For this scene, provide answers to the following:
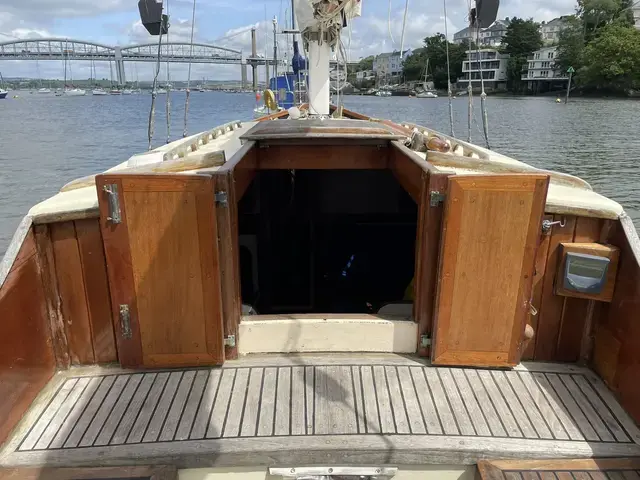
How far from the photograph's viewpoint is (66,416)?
2.87 metres

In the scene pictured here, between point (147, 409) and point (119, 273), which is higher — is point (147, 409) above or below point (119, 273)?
below

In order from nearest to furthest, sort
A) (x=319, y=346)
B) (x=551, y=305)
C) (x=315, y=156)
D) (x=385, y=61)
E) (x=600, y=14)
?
(x=551, y=305) → (x=319, y=346) → (x=315, y=156) → (x=385, y=61) → (x=600, y=14)

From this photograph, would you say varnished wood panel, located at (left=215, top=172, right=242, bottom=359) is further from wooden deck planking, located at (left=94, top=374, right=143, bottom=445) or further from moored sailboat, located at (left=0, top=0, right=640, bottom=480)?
wooden deck planking, located at (left=94, top=374, right=143, bottom=445)

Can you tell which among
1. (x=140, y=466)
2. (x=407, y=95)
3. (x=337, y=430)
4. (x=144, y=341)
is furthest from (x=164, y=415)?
(x=407, y=95)

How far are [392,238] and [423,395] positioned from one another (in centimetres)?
373

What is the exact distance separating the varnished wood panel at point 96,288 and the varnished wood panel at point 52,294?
0.18 meters

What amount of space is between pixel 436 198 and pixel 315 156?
4.74ft

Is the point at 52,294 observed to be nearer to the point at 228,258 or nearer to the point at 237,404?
the point at 228,258

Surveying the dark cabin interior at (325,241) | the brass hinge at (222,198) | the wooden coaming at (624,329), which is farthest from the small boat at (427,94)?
the brass hinge at (222,198)

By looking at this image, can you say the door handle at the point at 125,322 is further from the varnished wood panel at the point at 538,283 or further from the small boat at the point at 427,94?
the small boat at the point at 427,94

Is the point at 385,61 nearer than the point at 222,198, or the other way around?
the point at 222,198

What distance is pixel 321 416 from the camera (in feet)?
9.37

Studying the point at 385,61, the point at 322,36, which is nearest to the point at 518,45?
the point at 385,61

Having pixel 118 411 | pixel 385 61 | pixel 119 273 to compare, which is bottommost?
pixel 118 411
